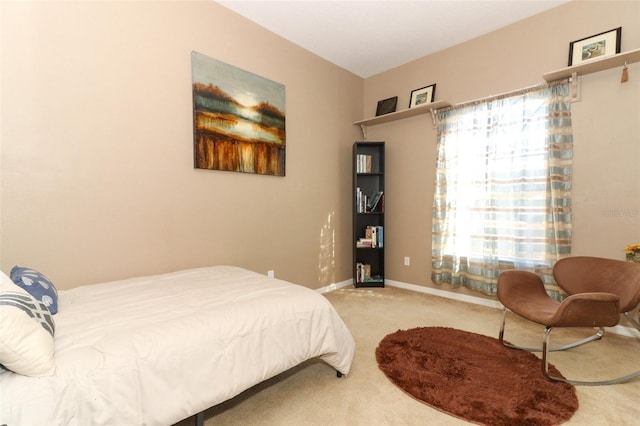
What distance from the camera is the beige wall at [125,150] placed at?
1.99 metres

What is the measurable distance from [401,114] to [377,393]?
324cm

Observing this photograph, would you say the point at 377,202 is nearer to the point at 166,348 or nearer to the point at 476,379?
the point at 476,379

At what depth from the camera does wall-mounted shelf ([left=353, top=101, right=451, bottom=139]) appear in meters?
3.66

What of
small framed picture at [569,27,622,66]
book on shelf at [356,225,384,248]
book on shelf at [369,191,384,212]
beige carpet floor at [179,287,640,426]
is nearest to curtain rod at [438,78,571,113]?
small framed picture at [569,27,622,66]

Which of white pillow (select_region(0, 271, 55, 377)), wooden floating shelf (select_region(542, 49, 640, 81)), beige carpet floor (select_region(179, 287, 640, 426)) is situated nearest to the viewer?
white pillow (select_region(0, 271, 55, 377))

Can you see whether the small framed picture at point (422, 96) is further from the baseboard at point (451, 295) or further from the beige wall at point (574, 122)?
the baseboard at point (451, 295)

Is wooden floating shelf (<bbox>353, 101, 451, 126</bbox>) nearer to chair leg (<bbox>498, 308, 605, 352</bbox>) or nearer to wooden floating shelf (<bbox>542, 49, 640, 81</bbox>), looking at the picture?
wooden floating shelf (<bbox>542, 49, 640, 81</bbox>)

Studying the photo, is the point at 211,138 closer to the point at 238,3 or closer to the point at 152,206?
the point at 152,206

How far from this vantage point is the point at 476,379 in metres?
1.98

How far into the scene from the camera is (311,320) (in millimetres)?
1805

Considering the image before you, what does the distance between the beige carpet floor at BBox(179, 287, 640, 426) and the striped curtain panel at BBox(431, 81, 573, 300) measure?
0.67 metres

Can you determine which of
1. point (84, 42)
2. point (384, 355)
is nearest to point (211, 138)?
point (84, 42)

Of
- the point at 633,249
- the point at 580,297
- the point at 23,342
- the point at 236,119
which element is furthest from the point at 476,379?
the point at 236,119

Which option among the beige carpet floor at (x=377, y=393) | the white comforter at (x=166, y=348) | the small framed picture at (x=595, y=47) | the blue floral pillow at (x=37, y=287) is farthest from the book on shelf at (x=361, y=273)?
the blue floral pillow at (x=37, y=287)
